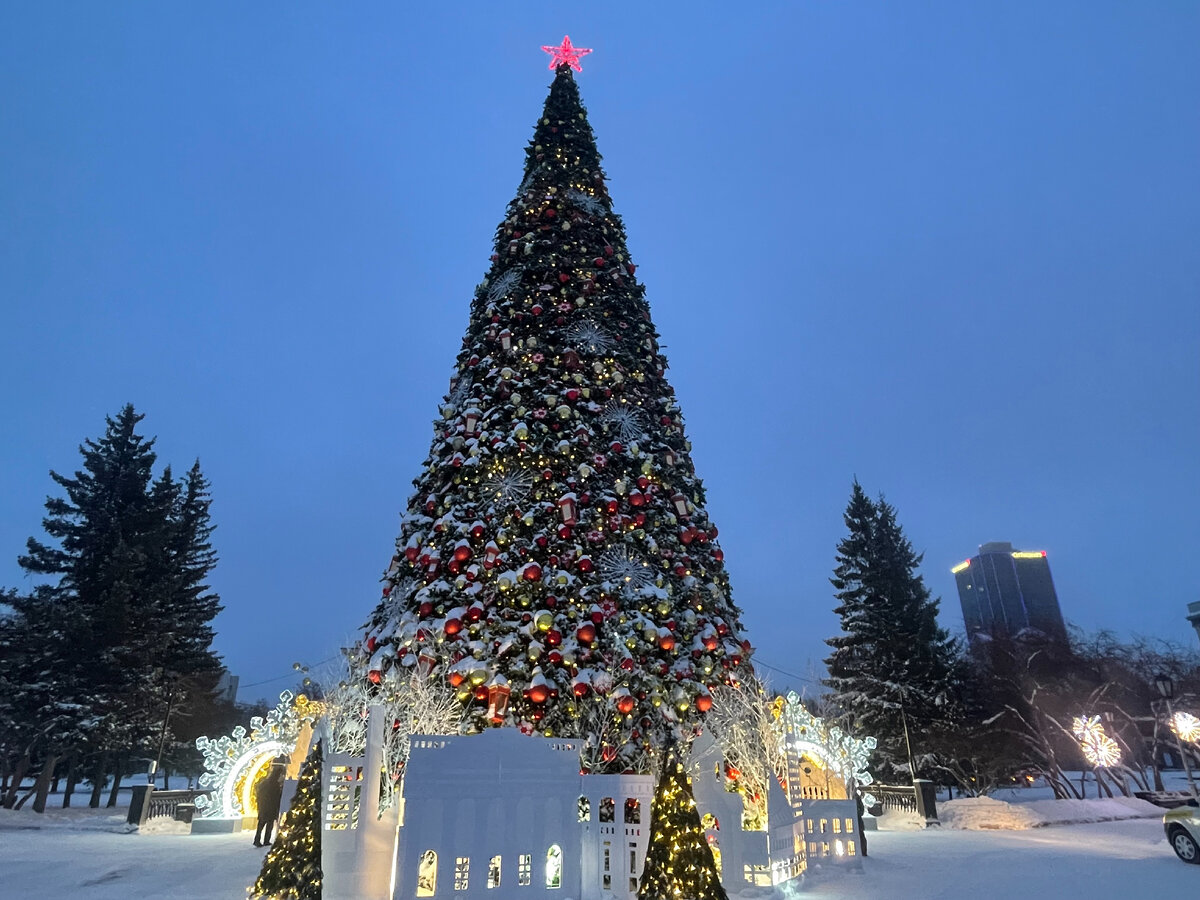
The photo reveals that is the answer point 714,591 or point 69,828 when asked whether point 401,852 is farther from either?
point 69,828

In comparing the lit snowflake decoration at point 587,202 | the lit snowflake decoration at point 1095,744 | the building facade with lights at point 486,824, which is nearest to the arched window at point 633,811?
the building facade with lights at point 486,824

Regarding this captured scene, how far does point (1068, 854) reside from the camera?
1028 centimetres

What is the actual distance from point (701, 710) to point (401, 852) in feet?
13.6

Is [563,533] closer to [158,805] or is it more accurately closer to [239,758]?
[239,758]

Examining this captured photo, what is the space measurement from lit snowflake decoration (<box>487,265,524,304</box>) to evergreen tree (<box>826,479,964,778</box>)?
20138mm

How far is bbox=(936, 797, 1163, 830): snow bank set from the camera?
1529 centimetres

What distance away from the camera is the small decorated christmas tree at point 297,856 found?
20.1ft

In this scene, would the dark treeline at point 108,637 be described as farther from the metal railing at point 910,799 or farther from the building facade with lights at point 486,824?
the metal railing at point 910,799

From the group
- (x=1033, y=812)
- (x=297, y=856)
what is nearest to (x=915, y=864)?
(x=297, y=856)

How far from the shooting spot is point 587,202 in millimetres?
12320

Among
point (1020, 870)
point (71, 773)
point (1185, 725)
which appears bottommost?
point (1020, 870)

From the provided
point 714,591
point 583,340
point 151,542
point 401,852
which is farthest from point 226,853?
point 151,542

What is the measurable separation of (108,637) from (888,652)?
2686 centimetres

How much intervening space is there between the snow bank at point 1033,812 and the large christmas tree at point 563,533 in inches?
404
